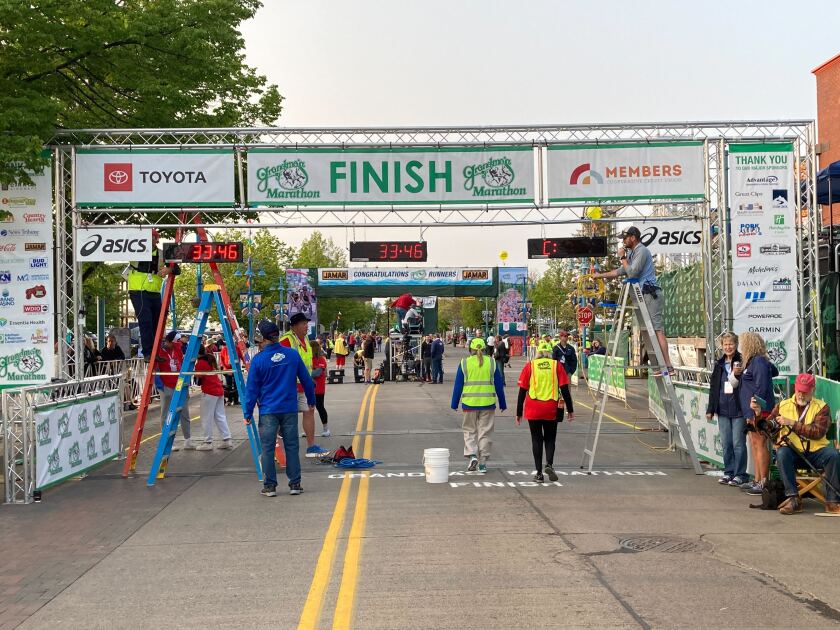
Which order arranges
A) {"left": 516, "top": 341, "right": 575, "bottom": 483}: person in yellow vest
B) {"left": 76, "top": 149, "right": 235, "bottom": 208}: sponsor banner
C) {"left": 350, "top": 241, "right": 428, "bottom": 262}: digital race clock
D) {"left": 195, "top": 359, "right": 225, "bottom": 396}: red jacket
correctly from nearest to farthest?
1. {"left": 516, "top": 341, "right": 575, "bottom": 483}: person in yellow vest
2. {"left": 195, "top": 359, "right": 225, "bottom": 396}: red jacket
3. {"left": 76, "top": 149, "right": 235, "bottom": 208}: sponsor banner
4. {"left": 350, "top": 241, "right": 428, "bottom": 262}: digital race clock

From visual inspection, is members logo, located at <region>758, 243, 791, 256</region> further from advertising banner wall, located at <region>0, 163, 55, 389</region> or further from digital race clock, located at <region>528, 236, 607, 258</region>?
advertising banner wall, located at <region>0, 163, 55, 389</region>

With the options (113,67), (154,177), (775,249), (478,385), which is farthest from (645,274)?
(113,67)

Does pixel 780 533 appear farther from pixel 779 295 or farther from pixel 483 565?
pixel 779 295

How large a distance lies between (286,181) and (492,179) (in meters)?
3.76

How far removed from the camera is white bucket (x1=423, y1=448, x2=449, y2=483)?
11.0m

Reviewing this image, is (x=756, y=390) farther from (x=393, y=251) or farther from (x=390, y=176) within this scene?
(x=393, y=251)

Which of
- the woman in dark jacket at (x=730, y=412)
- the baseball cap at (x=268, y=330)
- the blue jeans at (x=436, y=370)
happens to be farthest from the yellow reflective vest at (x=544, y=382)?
the blue jeans at (x=436, y=370)

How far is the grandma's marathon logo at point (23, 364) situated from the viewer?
14609mm

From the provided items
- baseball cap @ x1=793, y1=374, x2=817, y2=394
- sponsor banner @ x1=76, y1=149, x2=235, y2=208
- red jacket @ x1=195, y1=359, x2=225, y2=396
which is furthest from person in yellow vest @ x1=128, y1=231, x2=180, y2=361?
baseball cap @ x1=793, y1=374, x2=817, y2=394

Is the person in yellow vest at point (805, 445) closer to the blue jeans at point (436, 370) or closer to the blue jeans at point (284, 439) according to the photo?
the blue jeans at point (284, 439)

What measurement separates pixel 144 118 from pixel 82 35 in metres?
3.34

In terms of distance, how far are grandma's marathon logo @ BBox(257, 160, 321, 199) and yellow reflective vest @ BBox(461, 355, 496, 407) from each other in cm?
539

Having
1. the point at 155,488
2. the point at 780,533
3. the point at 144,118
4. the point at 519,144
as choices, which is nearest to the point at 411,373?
the point at 144,118

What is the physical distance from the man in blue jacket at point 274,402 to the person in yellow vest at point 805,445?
5.58 m
